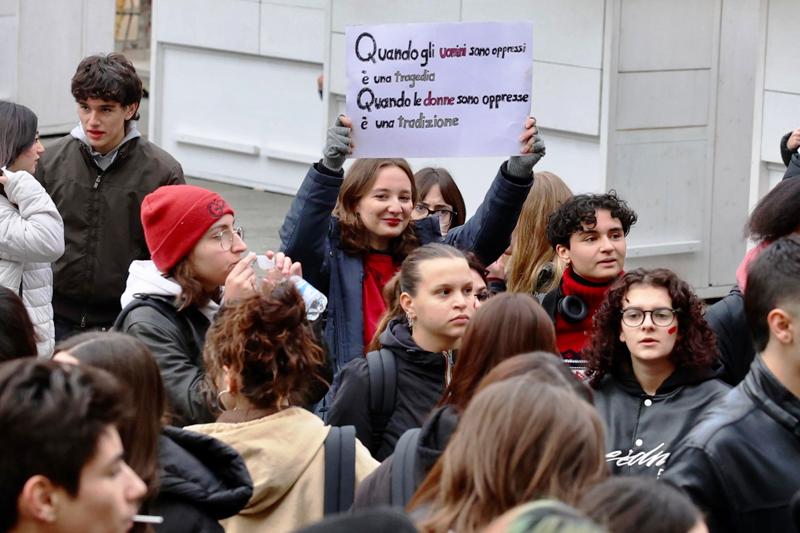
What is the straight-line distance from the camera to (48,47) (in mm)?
17016

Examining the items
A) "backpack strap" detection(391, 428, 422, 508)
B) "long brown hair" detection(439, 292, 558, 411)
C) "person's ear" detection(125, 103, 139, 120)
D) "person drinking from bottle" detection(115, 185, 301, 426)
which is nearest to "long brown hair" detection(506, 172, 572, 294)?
"person drinking from bottle" detection(115, 185, 301, 426)

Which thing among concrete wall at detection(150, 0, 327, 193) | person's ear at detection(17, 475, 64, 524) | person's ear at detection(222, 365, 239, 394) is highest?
concrete wall at detection(150, 0, 327, 193)

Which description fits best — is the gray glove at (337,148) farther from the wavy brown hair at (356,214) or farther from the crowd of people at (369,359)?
the wavy brown hair at (356,214)

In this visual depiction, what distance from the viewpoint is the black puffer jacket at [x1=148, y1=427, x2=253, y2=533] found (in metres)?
3.74

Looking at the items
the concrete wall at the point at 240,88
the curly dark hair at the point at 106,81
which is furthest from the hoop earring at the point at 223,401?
the concrete wall at the point at 240,88

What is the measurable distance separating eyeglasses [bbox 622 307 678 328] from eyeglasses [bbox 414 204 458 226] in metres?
1.97

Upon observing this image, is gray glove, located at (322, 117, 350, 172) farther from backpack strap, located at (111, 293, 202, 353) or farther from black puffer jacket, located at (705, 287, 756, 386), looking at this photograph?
black puffer jacket, located at (705, 287, 756, 386)

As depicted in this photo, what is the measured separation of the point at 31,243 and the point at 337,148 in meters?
1.28

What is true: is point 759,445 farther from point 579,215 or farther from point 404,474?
point 579,215

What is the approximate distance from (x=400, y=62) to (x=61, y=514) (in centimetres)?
373

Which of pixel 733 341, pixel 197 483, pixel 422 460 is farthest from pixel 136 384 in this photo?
pixel 733 341

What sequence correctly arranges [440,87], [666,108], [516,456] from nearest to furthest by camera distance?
[516,456]
[440,87]
[666,108]

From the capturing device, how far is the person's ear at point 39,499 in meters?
2.84

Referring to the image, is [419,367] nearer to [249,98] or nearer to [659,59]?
[659,59]
